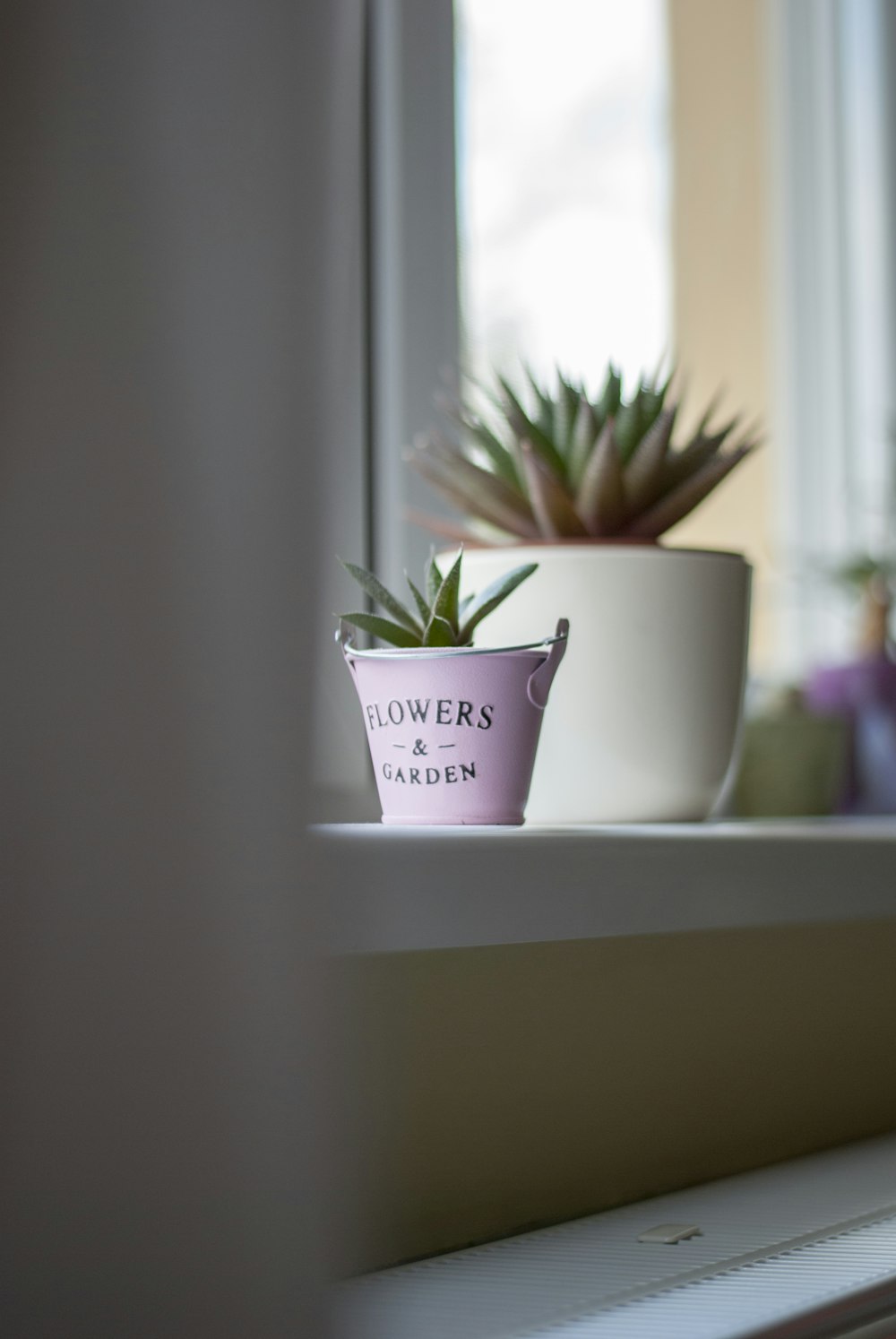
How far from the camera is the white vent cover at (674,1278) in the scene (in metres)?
0.50

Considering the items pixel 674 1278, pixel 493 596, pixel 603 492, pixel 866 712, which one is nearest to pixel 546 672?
pixel 493 596

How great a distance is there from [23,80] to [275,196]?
0.22 ft

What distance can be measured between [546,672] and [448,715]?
50 mm

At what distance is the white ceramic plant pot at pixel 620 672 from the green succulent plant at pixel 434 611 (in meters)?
0.08

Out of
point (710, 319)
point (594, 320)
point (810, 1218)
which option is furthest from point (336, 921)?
point (710, 319)

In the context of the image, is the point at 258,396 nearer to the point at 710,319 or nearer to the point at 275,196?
the point at 275,196

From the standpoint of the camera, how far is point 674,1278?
Result: 0.56 meters

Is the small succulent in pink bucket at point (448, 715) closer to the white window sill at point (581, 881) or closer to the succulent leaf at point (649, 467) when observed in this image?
the white window sill at point (581, 881)

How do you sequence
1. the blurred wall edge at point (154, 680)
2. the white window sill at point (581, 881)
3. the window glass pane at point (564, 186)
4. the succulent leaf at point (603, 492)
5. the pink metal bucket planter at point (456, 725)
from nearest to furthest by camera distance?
the blurred wall edge at point (154, 680) < the white window sill at point (581, 881) < the pink metal bucket planter at point (456, 725) < the succulent leaf at point (603, 492) < the window glass pane at point (564, 186)

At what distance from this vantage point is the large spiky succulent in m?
0.72

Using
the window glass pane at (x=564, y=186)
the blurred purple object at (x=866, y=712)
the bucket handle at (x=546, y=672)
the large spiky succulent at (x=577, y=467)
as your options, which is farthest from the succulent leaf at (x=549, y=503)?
the blurred purple object at (x=866, y=712)

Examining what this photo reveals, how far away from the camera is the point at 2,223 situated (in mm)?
327

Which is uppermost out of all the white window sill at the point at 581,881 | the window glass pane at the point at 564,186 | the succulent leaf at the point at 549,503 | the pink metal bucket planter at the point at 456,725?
the window glass pane at the point at 564,186

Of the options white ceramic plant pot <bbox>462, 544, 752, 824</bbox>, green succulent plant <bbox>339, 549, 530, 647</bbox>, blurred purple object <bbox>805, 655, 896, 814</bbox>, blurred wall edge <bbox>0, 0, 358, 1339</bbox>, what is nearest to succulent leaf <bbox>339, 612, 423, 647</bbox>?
green succulent plant <bbox>339, 549, 530, 647</bbox>
